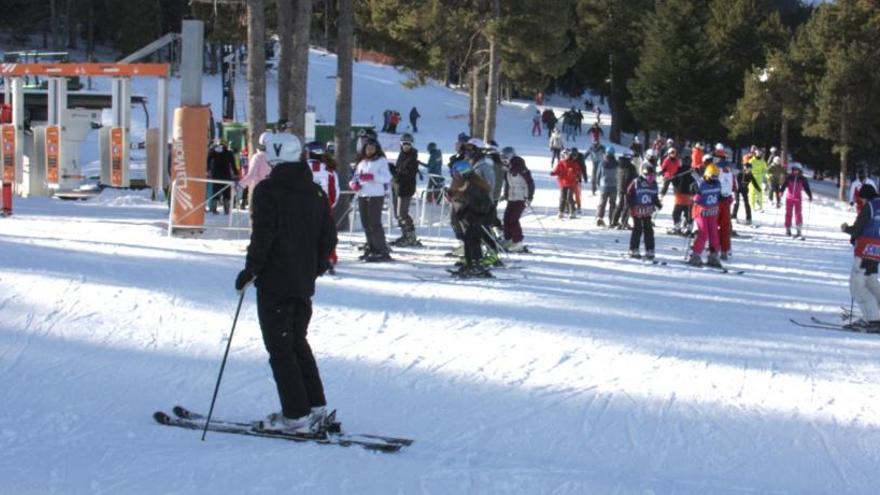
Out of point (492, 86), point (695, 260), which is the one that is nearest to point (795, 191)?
point (695, 260)

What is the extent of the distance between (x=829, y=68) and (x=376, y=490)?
44.9 m

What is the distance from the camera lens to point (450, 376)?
8.59 metres

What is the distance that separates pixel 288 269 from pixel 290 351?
526mm

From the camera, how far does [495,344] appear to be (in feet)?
32.5

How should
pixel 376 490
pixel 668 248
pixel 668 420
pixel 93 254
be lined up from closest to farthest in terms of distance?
pixel 376 490 → pixel 668 420 → pixel 93 254 → pixel 668 248

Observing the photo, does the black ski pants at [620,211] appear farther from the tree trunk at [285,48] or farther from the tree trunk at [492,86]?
the tree trunk at [492,86]

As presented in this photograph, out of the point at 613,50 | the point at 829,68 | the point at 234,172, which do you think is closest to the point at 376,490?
the point at 234,172

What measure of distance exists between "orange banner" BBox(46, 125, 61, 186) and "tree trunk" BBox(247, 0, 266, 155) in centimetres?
816

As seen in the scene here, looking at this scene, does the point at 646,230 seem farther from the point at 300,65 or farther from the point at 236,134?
the point at 236,134

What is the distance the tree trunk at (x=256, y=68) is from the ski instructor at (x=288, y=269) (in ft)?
35.8

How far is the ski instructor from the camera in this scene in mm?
6332

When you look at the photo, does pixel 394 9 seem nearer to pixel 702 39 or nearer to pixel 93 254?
pixel 93 254

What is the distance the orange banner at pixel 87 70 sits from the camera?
19.4 metres

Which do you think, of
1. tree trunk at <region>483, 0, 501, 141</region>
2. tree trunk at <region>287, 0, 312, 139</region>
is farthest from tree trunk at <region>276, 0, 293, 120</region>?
tree trunk at <region>483, 0, 501, 141</region>
